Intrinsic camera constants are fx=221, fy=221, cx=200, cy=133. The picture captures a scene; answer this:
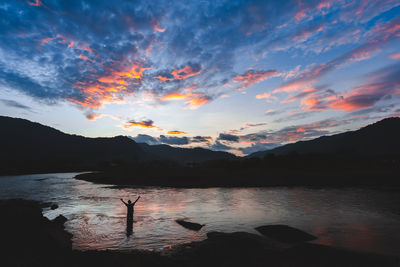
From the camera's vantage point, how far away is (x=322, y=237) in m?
19.9

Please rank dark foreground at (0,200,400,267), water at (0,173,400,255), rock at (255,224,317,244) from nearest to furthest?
dark foreground at (0,200,400,267) < rock at (255,224,317,244) < water at (0,173,400,255)

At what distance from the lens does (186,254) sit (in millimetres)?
14578

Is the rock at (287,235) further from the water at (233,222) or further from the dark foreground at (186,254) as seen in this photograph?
the water at (233,222)

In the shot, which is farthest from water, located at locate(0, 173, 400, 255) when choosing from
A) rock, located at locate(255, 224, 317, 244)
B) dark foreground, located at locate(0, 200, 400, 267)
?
dark foreground, located at locate(0, 200, 400, 267)

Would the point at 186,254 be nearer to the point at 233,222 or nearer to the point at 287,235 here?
the point at 287,235

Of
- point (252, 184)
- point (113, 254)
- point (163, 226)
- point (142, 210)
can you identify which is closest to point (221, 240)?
point (113, 254)

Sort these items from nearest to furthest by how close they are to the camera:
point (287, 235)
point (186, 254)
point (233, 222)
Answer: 1. point (186, 254)
2. point (287, 235)
3. point (233, 222)

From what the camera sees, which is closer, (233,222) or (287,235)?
(287,235)

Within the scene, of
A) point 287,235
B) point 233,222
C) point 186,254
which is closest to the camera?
point 186,254

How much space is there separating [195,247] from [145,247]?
420 cm

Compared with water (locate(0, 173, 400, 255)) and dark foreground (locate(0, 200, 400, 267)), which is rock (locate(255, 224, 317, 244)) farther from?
water (locate(0, 173, 400, 255))

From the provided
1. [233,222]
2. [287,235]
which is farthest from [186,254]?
[233,222]

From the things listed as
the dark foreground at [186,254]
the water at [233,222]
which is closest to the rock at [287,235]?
the dark foreground at [186,254]

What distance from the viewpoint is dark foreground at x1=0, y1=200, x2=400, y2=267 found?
12.4 m
